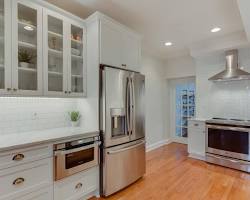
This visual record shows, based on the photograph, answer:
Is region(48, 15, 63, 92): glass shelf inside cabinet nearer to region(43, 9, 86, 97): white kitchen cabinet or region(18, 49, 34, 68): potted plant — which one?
region(43, 9, 86, 97): white kitchen cabinet

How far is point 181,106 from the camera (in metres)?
5.17

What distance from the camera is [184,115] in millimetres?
5086

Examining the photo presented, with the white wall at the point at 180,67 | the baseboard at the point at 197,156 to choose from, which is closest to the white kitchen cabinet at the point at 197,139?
the baseboard at the point at 197,156

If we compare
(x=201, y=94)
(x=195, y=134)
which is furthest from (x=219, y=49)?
(x=195, y=134)

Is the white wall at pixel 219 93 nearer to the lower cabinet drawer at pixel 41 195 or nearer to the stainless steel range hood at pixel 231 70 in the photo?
the stainless steel range hood at pixel 231 70

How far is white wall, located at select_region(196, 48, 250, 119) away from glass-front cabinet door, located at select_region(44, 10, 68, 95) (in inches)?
133

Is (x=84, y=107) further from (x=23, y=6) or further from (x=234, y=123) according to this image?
(x=234, y=123)

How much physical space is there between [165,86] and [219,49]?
197cm

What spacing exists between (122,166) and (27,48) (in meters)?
2.03

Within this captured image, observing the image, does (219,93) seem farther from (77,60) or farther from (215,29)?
(77,60)

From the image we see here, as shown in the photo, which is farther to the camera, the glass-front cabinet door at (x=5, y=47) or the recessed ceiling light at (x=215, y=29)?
the recessed ceiling light at (x=215, y=29)

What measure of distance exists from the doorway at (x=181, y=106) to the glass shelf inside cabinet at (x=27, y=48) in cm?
422

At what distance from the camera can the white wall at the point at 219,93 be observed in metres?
3.60

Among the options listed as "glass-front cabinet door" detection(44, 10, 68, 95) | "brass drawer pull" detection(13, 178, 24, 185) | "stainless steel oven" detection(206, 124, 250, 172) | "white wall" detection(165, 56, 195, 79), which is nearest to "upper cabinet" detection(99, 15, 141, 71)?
"glass-front cabinet door" detection(44, 10, 68, 95)
